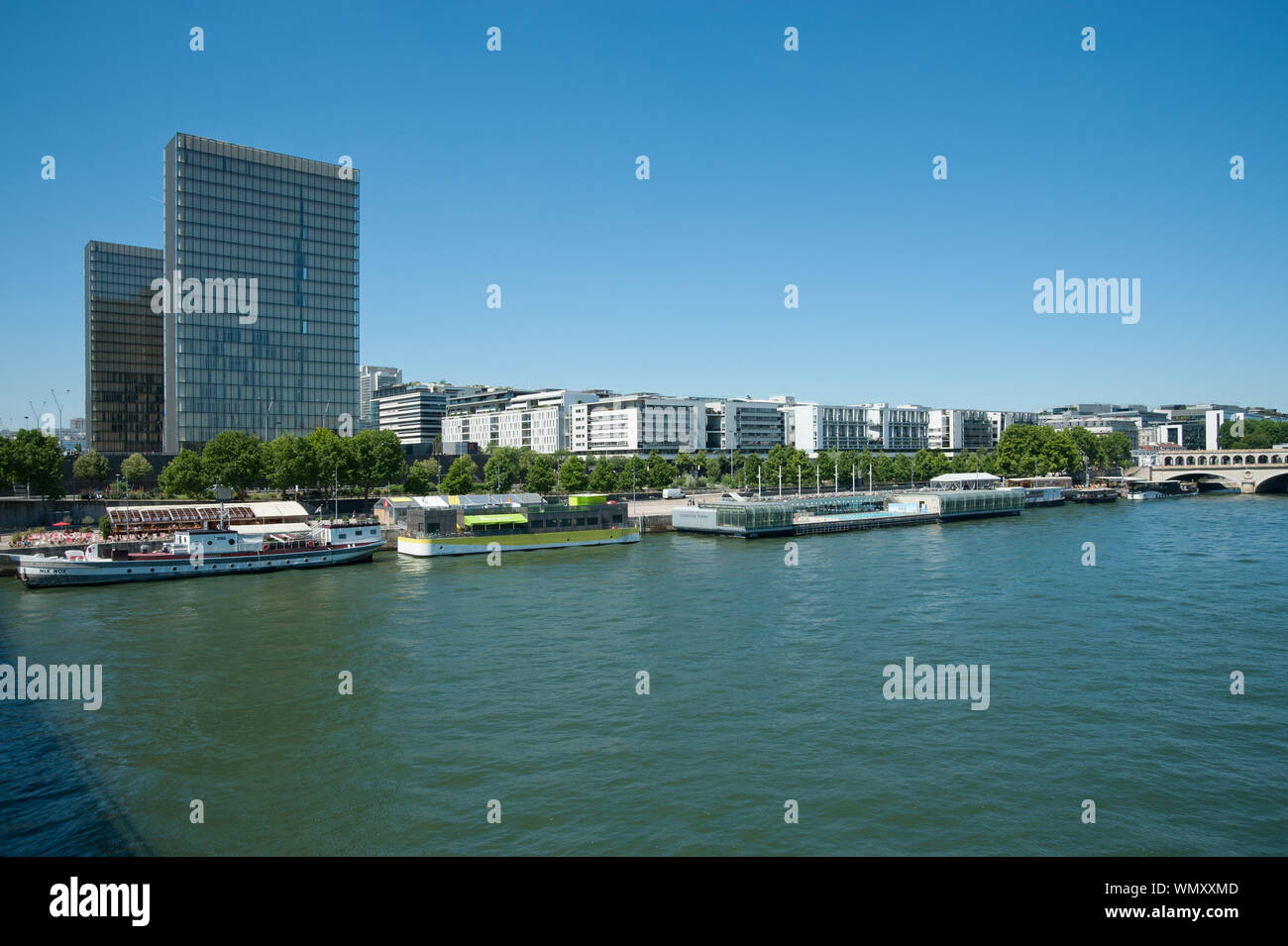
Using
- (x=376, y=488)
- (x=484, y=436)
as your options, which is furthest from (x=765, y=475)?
(x=484, y=436)

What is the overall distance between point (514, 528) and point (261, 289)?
6013 centimetres

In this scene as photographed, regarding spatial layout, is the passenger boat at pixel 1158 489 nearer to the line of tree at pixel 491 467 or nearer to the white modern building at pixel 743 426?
the line of tree at pixel 491 467

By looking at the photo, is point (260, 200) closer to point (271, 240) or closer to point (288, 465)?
point (271, 240)

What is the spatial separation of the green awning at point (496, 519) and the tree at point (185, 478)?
2591 centimetres

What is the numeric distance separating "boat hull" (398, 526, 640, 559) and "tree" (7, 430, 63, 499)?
27163 mm

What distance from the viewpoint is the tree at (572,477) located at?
300ft

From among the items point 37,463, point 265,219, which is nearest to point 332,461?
point 37,463

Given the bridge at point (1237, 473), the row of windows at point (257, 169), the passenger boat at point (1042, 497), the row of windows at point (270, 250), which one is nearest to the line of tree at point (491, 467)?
the bridge at point (1237, 473)

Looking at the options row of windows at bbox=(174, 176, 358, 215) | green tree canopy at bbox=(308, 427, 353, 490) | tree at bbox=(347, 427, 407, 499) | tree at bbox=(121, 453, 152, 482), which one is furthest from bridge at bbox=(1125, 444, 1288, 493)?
tree at bbox=(121, 453, 152, 482)

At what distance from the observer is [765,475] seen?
113 metres

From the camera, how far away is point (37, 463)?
191ft

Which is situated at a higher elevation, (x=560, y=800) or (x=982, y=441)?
(x=982, y=441)
